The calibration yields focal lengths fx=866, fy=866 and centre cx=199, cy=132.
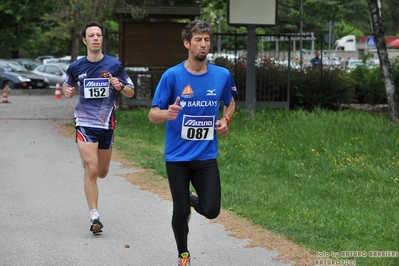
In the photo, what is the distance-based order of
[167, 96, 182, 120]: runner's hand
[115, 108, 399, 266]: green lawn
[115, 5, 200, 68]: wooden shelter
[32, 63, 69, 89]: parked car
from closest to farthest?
[167, 96, 182, 120]: runner's hand → [115, 108, 399, 266]: green lawn → [115, 5, 200, 68]: wooden shelter → [32, 63, 69, 89]: parked car

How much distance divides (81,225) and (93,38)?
1.95 m

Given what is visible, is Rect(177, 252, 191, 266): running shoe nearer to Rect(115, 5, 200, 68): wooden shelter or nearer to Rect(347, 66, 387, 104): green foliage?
Rect(115, 5, 200, 68): wooden shelter

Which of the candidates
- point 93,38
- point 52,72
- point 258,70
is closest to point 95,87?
point 93,38

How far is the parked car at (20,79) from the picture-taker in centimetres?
3953

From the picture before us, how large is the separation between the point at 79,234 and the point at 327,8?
45.2 ft

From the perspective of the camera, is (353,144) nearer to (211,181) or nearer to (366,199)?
(366,199)

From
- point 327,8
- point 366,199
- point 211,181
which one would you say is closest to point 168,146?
point 211,181

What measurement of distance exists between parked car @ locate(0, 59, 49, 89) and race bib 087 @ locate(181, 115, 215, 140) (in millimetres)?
33772

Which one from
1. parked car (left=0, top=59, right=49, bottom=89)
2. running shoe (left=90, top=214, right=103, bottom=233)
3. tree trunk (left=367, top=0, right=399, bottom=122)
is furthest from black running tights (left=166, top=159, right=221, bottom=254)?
parked car (left=0, top=59, right=49, bottom=89)

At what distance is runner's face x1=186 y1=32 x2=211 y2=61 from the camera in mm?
6574

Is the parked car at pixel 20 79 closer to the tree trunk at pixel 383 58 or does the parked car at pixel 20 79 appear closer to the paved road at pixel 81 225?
the tree trunk at pixel 383 58

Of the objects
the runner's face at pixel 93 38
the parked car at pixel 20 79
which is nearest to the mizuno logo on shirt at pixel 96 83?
the runner's face at pixel 93 38

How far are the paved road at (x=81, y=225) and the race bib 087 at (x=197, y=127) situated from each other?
1.22 meters

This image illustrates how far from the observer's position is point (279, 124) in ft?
58.3
